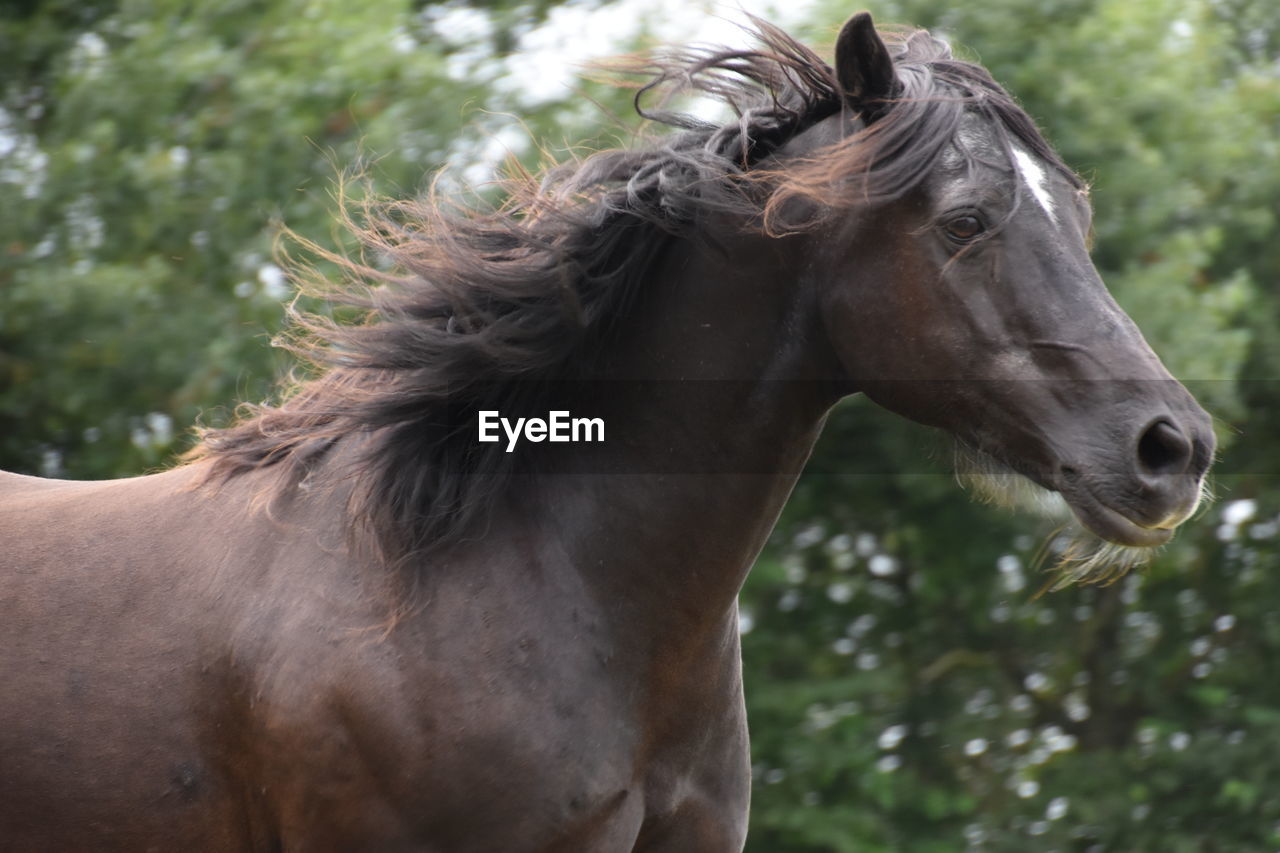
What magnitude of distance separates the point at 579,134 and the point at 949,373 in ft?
17.3

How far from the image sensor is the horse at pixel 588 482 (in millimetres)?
2572

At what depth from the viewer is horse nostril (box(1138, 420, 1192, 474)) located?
241 centimetres

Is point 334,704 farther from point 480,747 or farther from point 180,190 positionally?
point 180,190

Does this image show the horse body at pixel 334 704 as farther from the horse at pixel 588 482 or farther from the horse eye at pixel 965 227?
the horse eye at pixel 965 227

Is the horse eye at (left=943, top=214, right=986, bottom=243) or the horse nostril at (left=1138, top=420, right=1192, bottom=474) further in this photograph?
the horse eye at (left=943, top=214, right=986, bottom=243)

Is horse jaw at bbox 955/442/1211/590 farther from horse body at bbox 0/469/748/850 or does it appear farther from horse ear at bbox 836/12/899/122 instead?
horse ear at bbox 836/12/899/122

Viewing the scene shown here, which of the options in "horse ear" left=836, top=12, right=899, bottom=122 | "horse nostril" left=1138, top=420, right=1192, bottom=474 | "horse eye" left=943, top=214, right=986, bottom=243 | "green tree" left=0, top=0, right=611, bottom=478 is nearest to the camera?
"horse nostril" left=1138, top=420, right=1192, bottom=474

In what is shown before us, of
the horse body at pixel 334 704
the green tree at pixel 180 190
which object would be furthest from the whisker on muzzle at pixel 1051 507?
the green tree at pixel 180 190

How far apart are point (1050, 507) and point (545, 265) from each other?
110cm

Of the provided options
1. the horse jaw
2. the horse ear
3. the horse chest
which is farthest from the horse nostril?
the horse chest

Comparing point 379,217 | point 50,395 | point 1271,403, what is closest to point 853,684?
point 1271,403

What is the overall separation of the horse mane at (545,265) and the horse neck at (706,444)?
112 millimetres

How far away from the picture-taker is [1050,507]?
282 centimetres

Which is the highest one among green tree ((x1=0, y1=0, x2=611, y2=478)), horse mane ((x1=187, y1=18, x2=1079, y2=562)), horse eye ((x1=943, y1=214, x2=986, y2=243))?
horse eye ((x1=943, y1=214, x2=986, y2=243))
